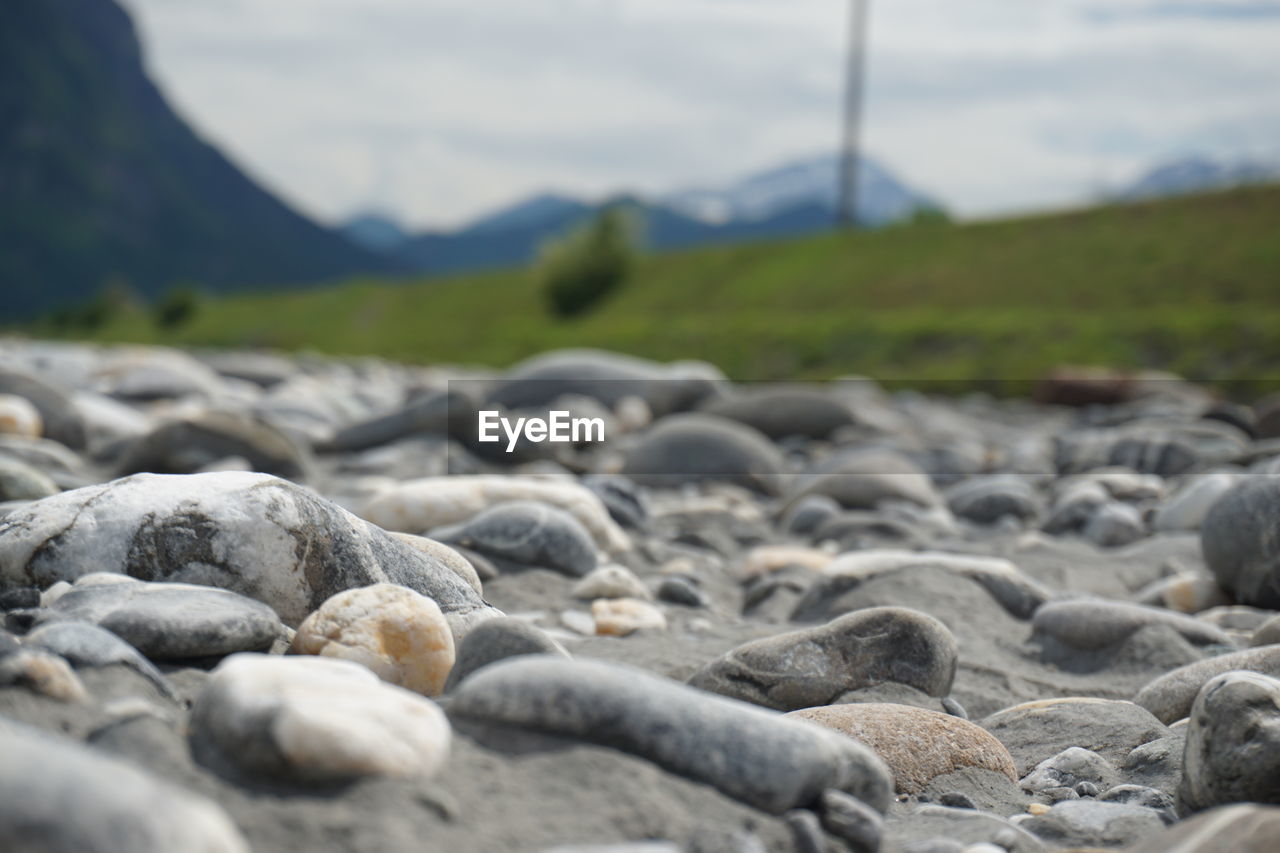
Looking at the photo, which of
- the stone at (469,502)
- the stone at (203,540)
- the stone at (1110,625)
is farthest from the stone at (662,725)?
the stone at (469,502)

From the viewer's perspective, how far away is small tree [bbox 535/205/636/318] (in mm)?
30953

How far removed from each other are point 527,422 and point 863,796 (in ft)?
18.3

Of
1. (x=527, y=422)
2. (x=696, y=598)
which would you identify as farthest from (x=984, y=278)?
(x=696, y=598)

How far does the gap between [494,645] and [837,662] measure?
870mm

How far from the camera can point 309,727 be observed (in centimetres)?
132

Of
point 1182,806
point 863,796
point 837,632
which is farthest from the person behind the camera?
point 837,632

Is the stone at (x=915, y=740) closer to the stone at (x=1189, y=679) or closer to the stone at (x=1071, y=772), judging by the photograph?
the stone at (x=1071, y=772)

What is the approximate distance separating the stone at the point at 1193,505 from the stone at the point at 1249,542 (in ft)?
3.36

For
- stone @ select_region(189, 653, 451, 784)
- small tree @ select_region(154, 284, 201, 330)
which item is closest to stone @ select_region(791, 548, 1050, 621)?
stone @ select_region(189, 653, 451, 784)

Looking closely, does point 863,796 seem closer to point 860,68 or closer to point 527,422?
point 527,422

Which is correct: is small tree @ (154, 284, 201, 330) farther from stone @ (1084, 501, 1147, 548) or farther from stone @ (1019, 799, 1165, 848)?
stone @ (1019, 799, 1165, 848)

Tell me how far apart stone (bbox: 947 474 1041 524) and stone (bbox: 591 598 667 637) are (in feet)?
8.33

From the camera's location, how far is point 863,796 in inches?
65.5

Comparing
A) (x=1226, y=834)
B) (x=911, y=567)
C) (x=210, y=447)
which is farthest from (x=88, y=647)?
(x=210, y=447)
